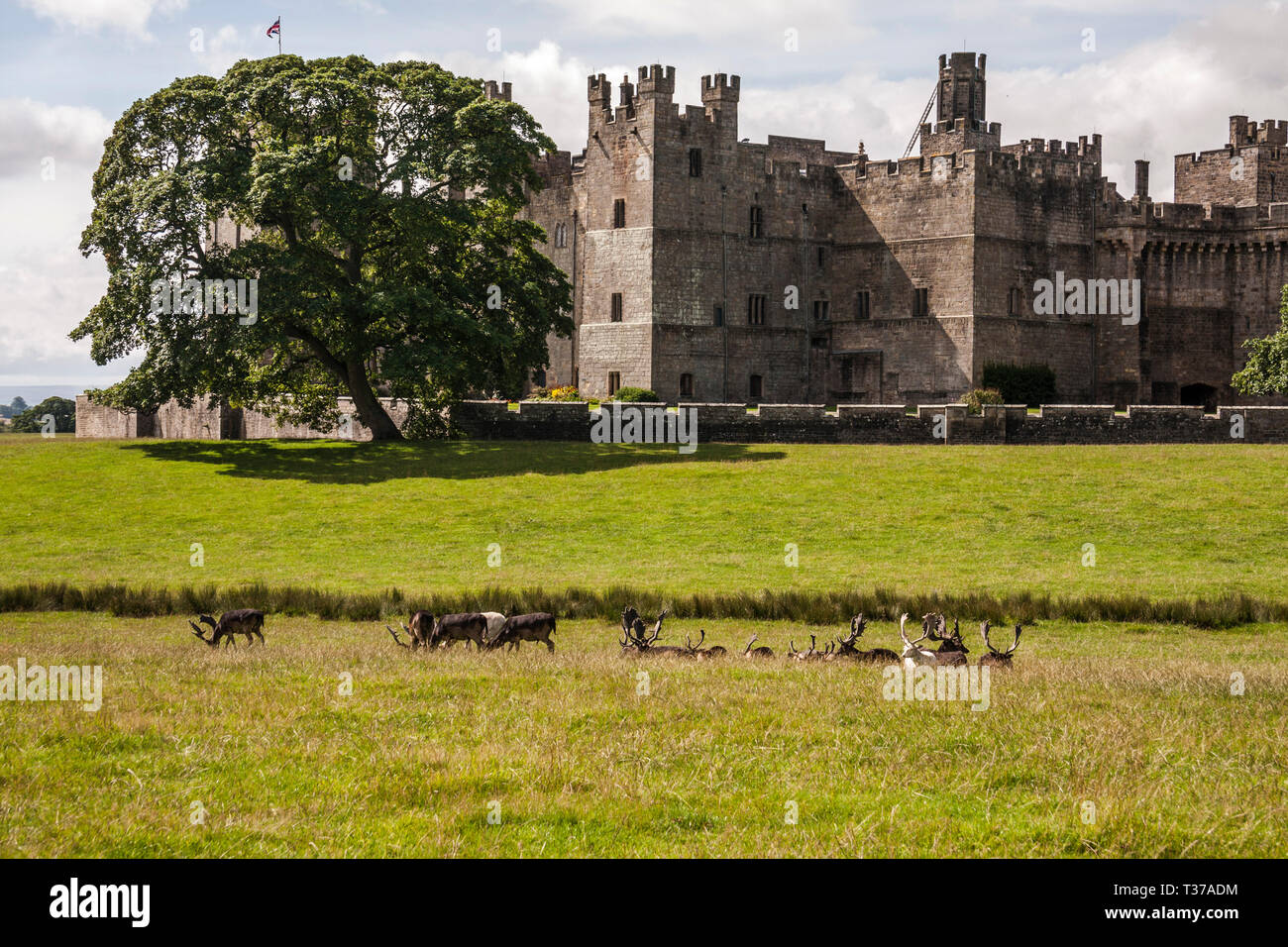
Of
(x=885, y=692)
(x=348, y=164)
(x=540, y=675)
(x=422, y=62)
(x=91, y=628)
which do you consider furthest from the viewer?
(x=422, y=62)

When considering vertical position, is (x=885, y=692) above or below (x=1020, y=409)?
below

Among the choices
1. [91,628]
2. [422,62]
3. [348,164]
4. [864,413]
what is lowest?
[91,628]

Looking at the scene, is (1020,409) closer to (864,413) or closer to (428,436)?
(864,413)

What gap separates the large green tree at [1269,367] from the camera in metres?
58.9

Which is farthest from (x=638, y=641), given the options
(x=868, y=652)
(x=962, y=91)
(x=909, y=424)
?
(x=962, y=91)

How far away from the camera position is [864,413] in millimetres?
50688

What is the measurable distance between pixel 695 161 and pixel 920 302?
15.1 m

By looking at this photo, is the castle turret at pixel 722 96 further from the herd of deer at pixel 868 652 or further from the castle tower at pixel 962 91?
the herd of deer at pixel 868 652

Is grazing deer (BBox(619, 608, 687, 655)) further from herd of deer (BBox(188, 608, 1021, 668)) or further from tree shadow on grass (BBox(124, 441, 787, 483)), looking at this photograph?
tree shadow on grass (BBox(124, 441, 787, 483))

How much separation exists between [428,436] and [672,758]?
43075 mm

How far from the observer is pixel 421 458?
4628 centimetres

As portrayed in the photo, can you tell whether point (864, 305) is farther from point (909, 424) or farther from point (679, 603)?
point (679, 603)

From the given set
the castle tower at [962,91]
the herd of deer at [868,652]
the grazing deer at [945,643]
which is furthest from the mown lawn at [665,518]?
the castle tower at [962,91]

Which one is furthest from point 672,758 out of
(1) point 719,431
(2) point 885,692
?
(1) point 719,431
